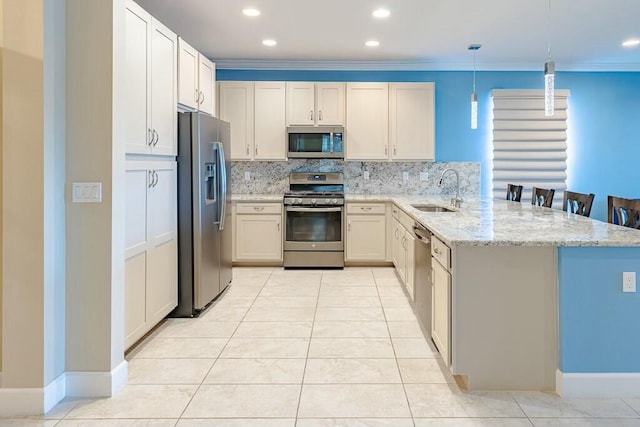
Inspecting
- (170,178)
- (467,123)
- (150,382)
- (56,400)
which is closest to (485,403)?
(150,382)

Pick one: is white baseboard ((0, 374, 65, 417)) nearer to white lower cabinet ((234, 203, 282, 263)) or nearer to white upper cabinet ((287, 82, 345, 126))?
white lower cabinet ((234, 203, 282, 263))

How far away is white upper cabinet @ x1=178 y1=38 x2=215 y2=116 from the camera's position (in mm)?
4012

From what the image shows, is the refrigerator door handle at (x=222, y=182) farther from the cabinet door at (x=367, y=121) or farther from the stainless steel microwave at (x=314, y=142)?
the cabinet door at (x=367, y=121)

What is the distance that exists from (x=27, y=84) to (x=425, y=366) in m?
2.67

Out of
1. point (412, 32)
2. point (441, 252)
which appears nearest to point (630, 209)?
point (441, 252)

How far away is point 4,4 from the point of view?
7.55 feet

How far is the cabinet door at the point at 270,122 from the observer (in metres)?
6.14

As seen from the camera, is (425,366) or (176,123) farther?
(176,123)

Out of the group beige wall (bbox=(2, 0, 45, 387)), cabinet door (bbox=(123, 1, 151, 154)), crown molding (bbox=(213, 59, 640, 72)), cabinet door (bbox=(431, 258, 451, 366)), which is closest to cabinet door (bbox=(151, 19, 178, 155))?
cabinet door (bbox=(123, 1, 151, 154))

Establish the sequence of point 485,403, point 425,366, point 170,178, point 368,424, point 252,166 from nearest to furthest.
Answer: point 368,424 < point 485,403 < point 425,366 < point 170,178 < point 252,166

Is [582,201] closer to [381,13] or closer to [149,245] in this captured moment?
[381,13]

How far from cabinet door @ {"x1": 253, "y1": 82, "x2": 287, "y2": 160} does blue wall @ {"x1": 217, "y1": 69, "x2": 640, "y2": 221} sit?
357 mm

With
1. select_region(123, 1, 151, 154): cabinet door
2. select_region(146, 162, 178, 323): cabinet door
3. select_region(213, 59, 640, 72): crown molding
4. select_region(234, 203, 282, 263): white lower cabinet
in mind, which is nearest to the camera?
select_region(123, 1, 151, 154): cabinet door

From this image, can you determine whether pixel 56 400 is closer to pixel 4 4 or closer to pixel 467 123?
pixel 4 4
